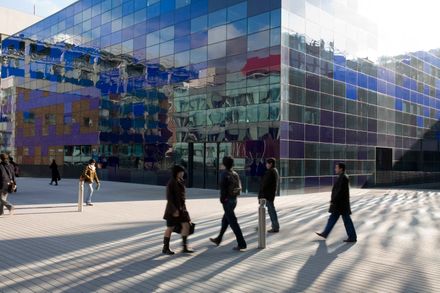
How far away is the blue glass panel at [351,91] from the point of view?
27.9m

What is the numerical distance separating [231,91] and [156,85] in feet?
24.8

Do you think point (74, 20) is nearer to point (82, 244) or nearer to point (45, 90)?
point (45, 90)

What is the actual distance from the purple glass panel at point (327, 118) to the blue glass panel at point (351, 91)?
251 cm

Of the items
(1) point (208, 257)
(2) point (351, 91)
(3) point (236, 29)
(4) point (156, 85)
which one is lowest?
(1) point (208, 257)

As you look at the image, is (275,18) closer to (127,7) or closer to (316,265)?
(127,7)

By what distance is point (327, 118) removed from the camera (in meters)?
26.1

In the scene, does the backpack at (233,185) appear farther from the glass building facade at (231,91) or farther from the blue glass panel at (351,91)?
the blue glass panel at (351,91)

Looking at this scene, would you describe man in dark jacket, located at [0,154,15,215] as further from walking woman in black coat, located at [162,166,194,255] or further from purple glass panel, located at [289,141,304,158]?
purple glass panel, located at [289,141,304,158]

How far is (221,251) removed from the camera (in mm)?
8133

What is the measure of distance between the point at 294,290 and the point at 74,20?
3926 centimetres

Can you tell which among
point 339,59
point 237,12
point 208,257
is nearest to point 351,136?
point 339,59

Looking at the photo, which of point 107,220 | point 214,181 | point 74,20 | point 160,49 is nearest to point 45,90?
point 74,20

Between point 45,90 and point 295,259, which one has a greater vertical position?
point 45,90

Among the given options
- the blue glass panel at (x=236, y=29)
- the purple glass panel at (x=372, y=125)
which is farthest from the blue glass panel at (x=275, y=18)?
the purple glass panel at (x=372, y=125)
